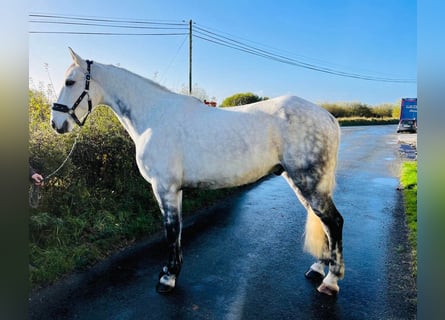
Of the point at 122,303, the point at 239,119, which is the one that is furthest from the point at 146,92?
the point at 122,303

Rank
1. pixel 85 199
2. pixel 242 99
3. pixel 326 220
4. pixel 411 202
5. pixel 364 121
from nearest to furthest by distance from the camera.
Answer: pixel 326 220 < pixel 85 199 < pixel 411 202 < pixel 242 99 < pixel 364 121

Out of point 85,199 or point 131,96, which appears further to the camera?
point 85,199

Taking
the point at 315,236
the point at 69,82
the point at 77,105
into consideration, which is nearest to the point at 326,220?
the point at 315,236

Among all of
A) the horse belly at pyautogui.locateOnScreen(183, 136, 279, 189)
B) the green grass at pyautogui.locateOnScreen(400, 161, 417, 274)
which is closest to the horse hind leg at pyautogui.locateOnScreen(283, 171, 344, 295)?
the horse belly at pyautogui.locateOnScreen(183, 136, 279, 189)

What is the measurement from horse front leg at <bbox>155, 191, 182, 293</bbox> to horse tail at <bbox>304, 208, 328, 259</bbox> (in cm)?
123

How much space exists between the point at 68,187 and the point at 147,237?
1201 millimetres

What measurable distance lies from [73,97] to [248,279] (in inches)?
90.2

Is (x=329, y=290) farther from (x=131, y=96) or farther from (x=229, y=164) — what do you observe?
(x=131, y=96)

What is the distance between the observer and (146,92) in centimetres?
295

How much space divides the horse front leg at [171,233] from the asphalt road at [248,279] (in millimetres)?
96

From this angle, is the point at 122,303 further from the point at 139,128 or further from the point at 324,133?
the point at 324,133

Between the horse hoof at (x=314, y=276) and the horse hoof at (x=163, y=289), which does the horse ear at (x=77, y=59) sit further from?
the horse hoof at (x=314, y=276)

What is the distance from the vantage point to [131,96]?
294cm

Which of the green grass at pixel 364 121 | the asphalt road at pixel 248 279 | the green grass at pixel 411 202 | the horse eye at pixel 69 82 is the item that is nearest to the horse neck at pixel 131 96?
the horse eye at pixel 69 82
